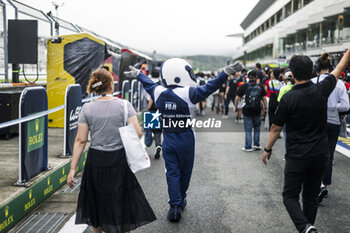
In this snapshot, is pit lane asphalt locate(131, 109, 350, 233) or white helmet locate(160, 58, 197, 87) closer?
pit lane asphalt locate(131, 109, 350, 233)

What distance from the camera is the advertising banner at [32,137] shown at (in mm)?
4770

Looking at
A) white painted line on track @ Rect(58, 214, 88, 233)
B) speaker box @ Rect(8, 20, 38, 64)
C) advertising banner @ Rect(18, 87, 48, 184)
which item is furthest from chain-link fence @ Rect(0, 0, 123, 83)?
white painted line on track @ Rect(58, 214, 88, 233)

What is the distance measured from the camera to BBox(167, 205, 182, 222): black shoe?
4211 mm

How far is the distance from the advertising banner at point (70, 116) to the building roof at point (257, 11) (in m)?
55.7

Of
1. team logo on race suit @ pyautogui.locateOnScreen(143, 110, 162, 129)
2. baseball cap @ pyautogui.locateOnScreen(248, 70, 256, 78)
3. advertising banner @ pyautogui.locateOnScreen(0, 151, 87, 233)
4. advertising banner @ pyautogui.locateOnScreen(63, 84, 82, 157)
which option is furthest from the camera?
baseball cap @ pyautogui.locateOnScreen(248, 70, 256, 78)

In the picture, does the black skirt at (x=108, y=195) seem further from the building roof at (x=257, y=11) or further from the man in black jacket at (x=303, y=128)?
the building roof at (x=257, y=11)

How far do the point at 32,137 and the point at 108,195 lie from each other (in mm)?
2254

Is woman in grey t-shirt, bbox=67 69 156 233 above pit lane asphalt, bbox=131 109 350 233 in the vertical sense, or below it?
above

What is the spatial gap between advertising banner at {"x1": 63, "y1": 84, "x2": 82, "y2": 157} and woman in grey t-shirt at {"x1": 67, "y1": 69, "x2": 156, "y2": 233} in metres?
3.25

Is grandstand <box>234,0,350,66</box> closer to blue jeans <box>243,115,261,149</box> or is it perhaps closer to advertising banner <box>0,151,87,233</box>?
blue jeans <box>243,115,261,149</box>

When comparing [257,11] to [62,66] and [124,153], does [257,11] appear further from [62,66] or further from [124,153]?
[124,153]

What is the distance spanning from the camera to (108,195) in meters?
3.28

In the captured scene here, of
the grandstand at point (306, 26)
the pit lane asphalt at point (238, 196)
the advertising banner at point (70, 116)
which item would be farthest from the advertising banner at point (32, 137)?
the grandstand at point (306, 26)

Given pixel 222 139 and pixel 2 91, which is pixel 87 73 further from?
pixel 222 139
